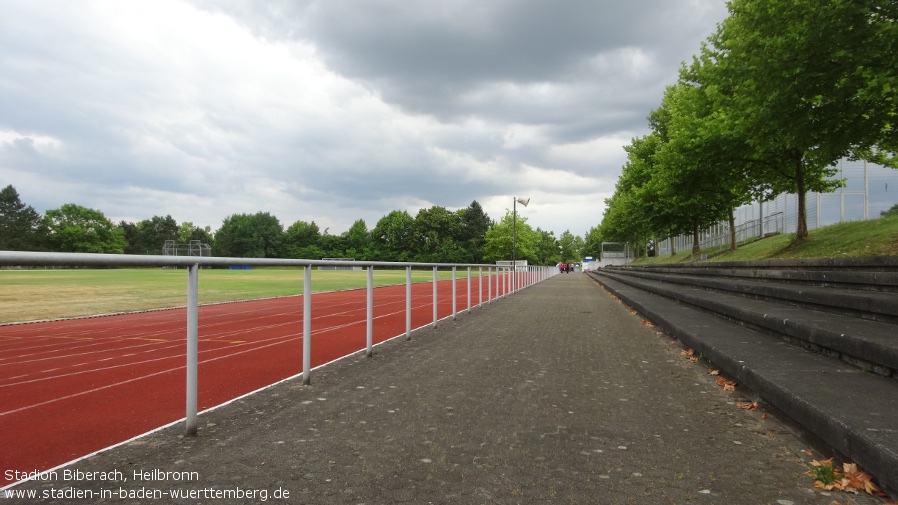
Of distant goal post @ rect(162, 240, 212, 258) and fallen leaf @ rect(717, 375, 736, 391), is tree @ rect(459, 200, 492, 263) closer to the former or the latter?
distant goal post @ rect(162, 240, 212, 258)

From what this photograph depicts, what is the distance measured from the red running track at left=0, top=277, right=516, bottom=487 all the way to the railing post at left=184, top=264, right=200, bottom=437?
17 centimetres

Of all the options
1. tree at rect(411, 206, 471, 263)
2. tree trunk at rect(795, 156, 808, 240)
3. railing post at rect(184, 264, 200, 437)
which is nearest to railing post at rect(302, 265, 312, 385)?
railing post at rect(184, 264, 200, 437)

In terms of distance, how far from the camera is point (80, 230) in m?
106

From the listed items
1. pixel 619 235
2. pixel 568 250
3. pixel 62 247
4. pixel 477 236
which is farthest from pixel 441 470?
pixel 568 250

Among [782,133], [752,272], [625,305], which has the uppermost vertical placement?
[782,133]

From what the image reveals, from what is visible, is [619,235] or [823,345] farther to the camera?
[619,235]

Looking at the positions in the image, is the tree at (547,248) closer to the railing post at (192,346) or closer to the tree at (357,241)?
the tree at (357,241)

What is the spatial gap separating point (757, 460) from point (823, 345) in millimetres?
2460

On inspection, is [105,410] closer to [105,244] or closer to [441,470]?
[441,470]

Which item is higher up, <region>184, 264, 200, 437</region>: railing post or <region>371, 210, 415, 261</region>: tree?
<region>371, 210, 415, 261</region>: tree

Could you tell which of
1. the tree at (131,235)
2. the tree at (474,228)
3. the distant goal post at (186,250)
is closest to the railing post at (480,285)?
the distant goal post at (186,250)

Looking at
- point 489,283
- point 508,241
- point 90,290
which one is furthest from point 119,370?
point 508,241

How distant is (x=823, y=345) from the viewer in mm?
4832

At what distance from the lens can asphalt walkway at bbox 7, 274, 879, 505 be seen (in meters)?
2.64
